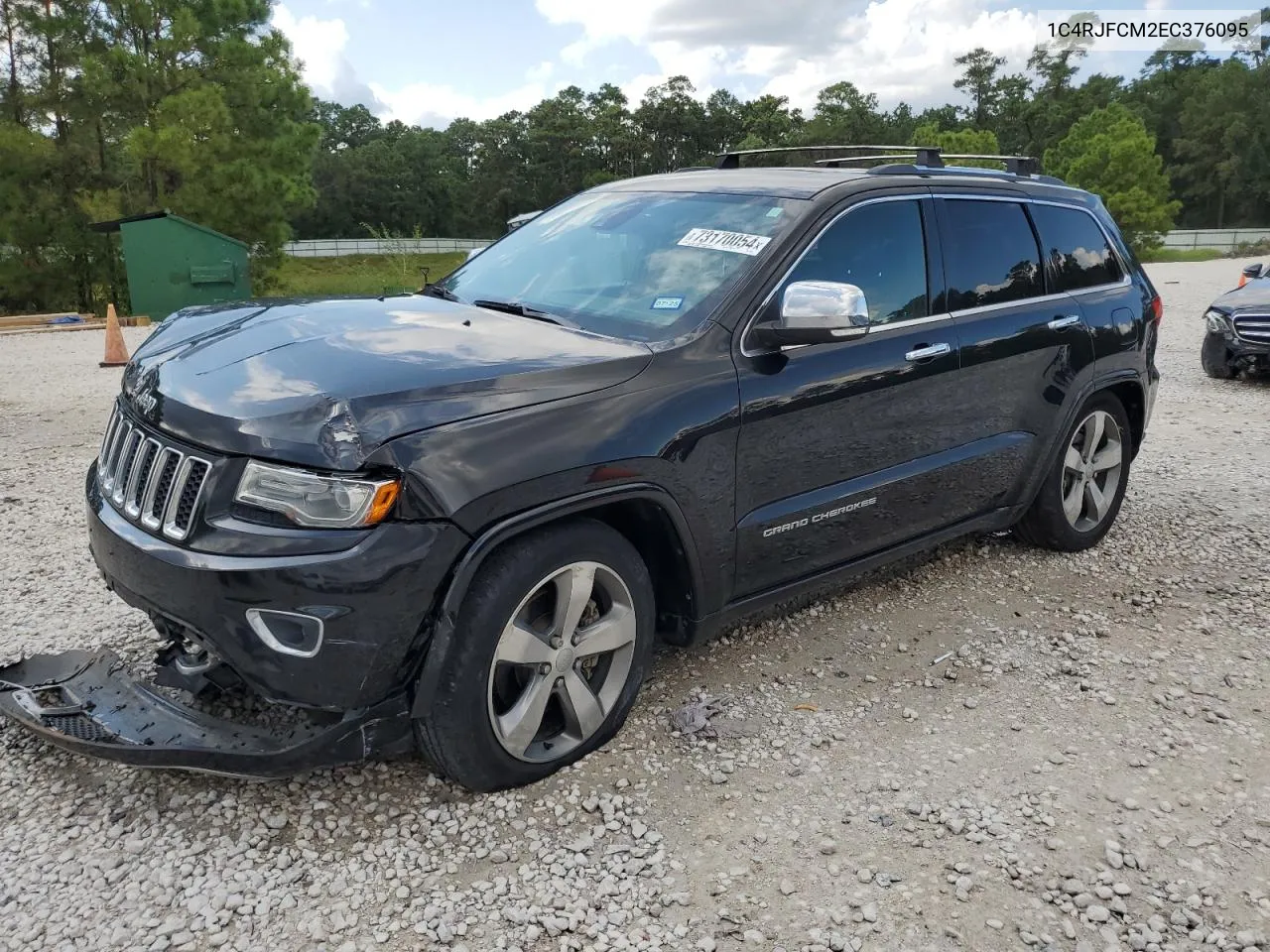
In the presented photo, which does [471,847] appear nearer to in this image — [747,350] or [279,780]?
[279,780]

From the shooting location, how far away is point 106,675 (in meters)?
3.25

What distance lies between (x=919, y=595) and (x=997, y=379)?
107 centimetres

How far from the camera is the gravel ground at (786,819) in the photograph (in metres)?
2.61

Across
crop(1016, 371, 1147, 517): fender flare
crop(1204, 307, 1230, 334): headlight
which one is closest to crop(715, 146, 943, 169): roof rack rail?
crop(1016, 371, 1147, 517): fender flare

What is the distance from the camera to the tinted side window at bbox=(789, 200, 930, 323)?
3.76 m

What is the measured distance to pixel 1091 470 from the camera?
5.19 metres

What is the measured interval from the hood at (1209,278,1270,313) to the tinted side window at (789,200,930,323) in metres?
8.33

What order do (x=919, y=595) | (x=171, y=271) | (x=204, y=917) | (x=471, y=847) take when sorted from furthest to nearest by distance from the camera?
1. (x=171, y=271)
2. (x=919, y=595)
3. (x=471, y=847)
4. (x=204, y=917)

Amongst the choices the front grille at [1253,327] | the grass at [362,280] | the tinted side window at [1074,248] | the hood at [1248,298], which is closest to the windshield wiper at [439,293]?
the tinted side window at [1074,248]

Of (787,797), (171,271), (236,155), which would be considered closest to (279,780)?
(787,797)

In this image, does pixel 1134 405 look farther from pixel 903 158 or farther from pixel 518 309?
pixel 518 309

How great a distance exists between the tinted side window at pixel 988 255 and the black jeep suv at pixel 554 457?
0.06 feet

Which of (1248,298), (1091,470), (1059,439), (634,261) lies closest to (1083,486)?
(1091,470)

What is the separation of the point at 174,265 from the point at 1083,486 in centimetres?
1785
